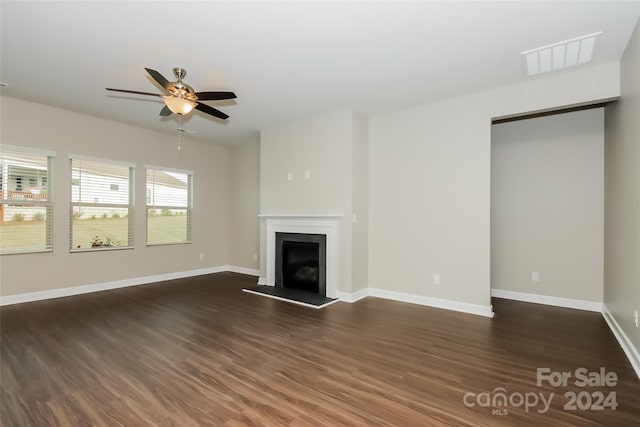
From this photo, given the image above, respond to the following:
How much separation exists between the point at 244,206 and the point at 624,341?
6.12 metres

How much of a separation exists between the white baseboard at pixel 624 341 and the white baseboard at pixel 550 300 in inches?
9.7

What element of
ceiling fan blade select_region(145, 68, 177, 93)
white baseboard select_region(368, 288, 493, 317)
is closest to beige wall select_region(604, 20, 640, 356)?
white baseboard select_region(368, 288, 493, 317)

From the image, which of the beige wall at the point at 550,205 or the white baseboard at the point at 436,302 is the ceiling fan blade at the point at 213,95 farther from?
the beige wall at the point at 550,205

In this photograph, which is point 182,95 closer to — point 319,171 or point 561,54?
point 319,171

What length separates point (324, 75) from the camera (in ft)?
11.1

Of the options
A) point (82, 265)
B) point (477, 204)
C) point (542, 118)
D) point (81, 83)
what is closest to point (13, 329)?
point (82, 265)

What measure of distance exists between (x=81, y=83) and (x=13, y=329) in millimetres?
2876

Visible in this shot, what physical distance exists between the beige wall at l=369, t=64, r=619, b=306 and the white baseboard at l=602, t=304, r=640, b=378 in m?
1.16

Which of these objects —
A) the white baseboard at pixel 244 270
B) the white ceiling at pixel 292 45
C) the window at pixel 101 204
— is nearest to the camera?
the white ceiling at pixel 292 45

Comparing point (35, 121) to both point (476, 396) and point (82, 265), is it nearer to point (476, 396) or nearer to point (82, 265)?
point (82, 265)

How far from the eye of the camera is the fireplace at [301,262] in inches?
183

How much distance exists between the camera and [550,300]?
412cm

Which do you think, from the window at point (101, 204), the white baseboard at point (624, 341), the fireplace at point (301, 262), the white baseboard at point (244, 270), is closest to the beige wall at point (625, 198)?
the white baseboard at point (624, 341)

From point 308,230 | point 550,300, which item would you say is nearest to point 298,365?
point 308,230
